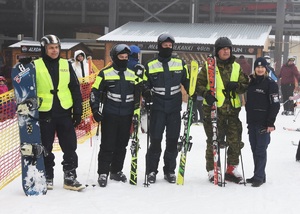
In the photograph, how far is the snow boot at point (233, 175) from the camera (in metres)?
5.43

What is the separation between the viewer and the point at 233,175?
17.9ft

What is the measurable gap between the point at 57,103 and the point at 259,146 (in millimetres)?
2543

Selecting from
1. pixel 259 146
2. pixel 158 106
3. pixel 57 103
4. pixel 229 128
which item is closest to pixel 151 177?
pixel 158 106

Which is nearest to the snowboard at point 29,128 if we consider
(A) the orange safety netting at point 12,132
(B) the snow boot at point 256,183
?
(A) the orange safety netting at point 12,132

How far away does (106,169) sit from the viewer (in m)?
5.16

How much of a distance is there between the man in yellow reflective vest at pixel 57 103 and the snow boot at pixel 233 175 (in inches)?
75.0

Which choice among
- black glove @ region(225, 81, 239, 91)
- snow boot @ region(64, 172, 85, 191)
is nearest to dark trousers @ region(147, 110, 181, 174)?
black glove @ region(225, 81, 239, 91)

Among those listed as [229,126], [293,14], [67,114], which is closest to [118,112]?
[67,114]

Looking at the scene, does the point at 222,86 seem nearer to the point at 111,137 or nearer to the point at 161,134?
the point at 161,134

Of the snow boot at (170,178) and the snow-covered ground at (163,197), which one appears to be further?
the snow boot at (170,178)

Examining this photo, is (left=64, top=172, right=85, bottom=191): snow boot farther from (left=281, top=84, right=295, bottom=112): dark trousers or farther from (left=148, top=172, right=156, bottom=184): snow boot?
(left=281, top=84, right=295, bottom=112): dark trousers

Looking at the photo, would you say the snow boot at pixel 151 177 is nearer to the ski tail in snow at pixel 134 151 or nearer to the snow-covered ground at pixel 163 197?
the snow-covered ground at pixel 163 197

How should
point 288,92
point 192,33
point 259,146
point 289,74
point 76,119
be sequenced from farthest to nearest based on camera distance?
point 192,33
point 288,92
point 289,74
point 259,146
point 76,119

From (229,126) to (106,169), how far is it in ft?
5.32
